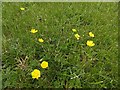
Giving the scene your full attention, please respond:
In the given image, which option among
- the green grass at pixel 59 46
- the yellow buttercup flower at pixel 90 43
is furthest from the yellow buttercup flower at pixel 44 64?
the yellow buttercup flower at pixel 90 43

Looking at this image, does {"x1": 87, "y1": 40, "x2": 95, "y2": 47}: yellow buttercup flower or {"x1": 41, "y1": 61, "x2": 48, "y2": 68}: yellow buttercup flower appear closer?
{"x1": 41, "y1": 61, "x2": 48, "y2": 68}: yellow buttercup flower

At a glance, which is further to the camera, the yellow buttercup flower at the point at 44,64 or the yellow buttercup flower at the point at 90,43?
the yellow buttercup flower at the point at 90,43

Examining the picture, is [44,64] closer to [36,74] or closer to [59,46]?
[36,74]

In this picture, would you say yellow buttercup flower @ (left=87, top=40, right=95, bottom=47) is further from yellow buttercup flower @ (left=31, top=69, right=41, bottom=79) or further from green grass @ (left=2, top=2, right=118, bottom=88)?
yellow buttercup flower @ (left=31, top=69, right=41, bottom=79)

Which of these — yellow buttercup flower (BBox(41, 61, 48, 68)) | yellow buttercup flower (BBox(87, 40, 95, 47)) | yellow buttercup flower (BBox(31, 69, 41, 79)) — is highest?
yellow buttercup flower (BBox(87, 40, 95, 47))

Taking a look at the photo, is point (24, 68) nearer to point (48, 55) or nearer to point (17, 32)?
point (48, 55)

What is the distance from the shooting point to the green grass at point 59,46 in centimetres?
236

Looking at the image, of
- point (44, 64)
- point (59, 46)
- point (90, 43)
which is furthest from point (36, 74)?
point (90, 43)

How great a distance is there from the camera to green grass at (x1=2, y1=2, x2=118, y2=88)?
2359 mm

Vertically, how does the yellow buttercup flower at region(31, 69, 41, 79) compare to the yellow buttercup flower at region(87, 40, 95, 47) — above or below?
below

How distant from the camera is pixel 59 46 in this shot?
2631 millimetres

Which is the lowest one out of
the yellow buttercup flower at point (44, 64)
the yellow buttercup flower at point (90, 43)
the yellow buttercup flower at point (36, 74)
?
the yellow buttercup flower at point (36, 74)

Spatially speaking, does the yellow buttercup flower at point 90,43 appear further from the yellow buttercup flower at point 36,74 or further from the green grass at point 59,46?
the yellow buttercup flower at point 36,74

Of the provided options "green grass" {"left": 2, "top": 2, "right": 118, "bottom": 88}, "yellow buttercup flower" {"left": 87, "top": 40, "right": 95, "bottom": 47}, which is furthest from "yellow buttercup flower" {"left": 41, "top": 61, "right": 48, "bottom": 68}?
"yellow buttercup flower" {"left": 87, "top": 40, "right": 95, "bottom": 47}
